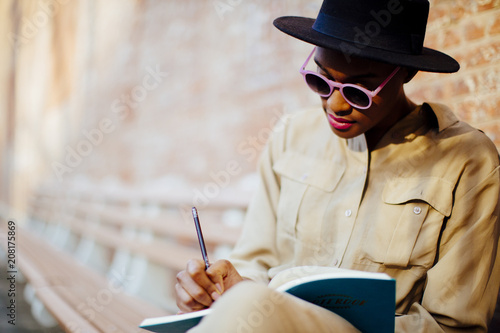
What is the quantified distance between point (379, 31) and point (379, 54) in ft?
0.38

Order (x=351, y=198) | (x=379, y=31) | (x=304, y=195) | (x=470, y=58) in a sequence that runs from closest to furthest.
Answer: (x=379, y=31)
(x=351, y=198)
(x=304, y=195)
(x=470, y=58)

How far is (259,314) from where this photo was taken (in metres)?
1.19

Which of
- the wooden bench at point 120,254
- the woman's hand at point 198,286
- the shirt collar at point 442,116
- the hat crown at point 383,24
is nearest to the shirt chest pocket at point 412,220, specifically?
the shirt collar at point 442,116

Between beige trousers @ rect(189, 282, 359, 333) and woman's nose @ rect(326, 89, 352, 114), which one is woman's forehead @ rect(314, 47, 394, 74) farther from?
beige trousers @ rect(189, 282, 359, 333)

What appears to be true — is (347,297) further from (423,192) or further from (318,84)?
(318,84)

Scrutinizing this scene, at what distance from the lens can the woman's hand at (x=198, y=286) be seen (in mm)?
1549

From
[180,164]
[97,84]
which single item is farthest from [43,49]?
[180,164]

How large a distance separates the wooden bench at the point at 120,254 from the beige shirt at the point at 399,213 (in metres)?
0.85

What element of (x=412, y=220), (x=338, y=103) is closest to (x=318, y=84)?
(x=338, y=103)

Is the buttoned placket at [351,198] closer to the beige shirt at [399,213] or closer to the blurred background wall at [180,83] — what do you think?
the beige shirt at [399,213]

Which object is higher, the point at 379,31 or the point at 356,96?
the point at 379,31

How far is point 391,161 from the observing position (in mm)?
1866

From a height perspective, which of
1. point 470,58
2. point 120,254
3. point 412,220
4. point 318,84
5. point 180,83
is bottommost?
point 120,254

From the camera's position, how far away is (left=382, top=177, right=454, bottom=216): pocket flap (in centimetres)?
168
